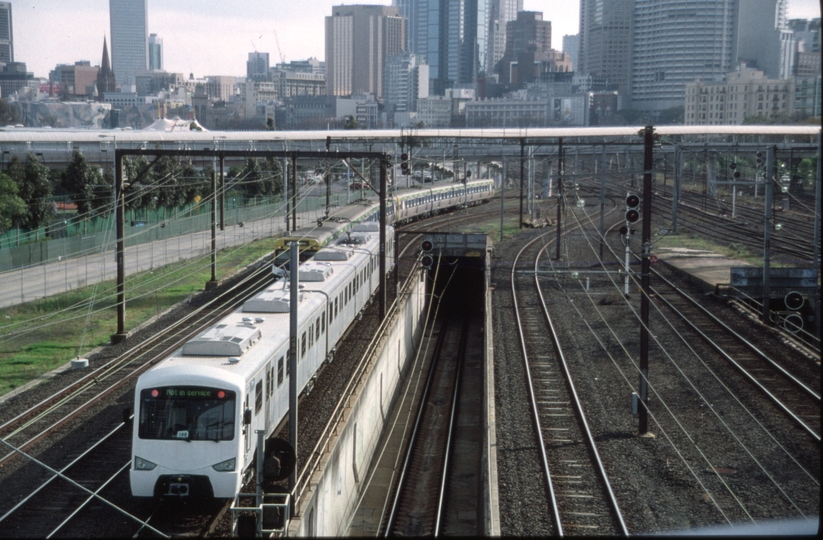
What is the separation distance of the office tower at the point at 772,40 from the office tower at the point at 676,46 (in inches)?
2672

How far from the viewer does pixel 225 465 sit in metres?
10.8

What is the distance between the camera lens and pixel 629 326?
23500 millimetres

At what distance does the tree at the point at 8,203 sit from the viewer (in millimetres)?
29688

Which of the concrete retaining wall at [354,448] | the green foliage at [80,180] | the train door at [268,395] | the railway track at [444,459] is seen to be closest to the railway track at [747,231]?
the railway track at [444,459]

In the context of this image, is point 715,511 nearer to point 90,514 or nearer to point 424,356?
point 90,514

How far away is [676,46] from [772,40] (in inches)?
5188

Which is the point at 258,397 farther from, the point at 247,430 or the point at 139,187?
the point at 139,187

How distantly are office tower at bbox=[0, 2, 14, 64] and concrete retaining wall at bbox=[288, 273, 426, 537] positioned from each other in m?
61.9

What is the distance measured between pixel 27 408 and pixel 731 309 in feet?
61.6

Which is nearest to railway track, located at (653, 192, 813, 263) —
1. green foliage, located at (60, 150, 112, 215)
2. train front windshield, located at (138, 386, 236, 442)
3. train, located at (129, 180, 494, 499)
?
train, located at (129, 180, 494, 499)

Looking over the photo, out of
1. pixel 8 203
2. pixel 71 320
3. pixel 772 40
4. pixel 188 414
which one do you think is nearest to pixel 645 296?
pixel 188 414

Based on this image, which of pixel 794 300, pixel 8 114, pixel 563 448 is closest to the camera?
pixel 563 448

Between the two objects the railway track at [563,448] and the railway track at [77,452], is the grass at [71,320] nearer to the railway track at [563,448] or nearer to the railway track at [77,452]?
the railway track at [77,452]

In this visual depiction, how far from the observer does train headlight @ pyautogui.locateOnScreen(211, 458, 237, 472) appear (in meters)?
10.8
